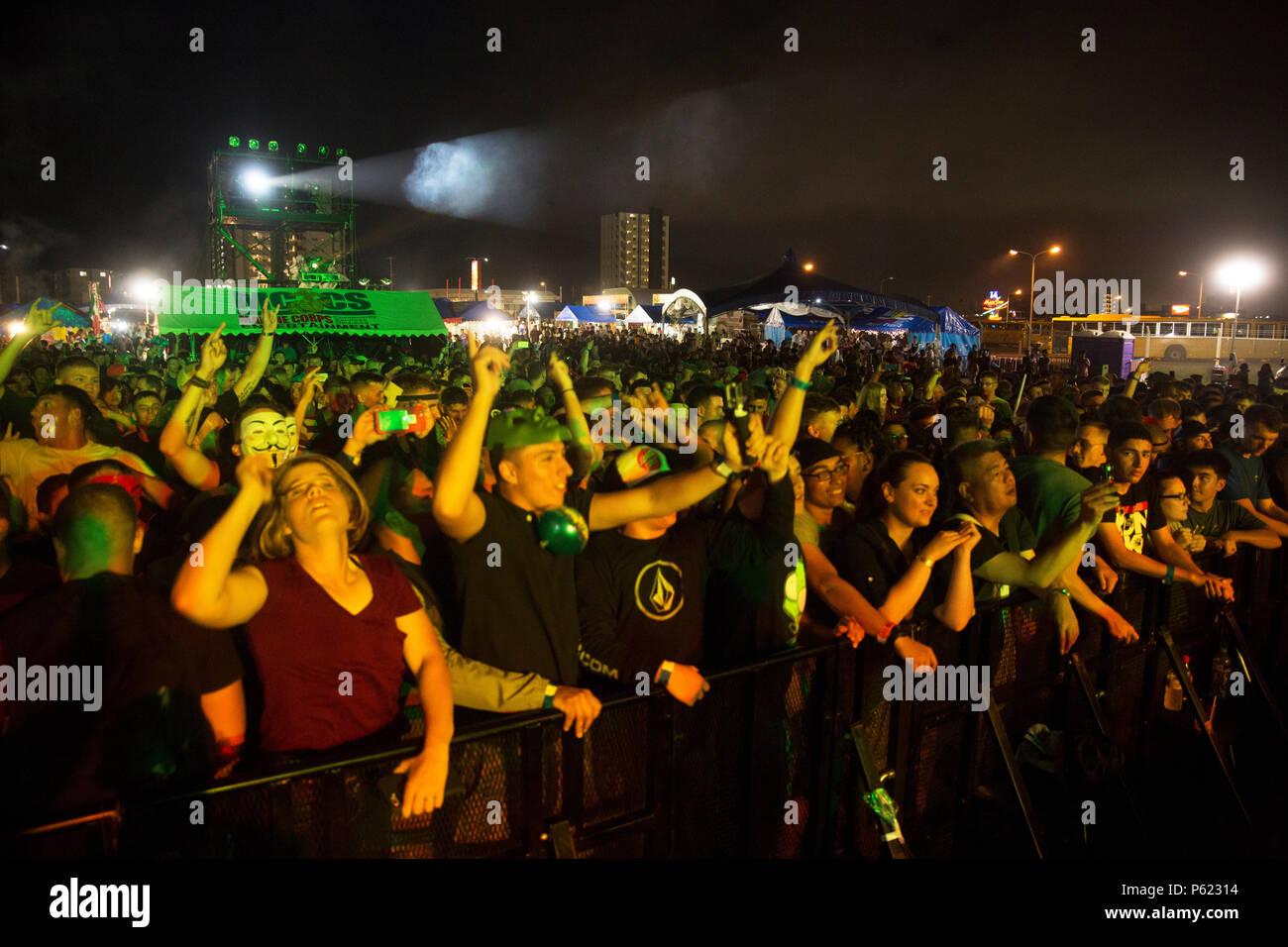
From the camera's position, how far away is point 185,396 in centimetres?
406

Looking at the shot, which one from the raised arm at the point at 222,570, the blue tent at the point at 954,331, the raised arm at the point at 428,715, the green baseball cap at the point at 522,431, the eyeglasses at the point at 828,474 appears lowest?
the raised arm at the point at 428,715

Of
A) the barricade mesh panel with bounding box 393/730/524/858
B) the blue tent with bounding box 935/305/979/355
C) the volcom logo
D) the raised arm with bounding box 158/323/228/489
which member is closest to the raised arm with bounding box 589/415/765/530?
the volcom logo

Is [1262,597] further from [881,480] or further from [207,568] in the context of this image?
[207,568]

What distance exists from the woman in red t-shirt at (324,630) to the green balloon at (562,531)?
0.48 meters

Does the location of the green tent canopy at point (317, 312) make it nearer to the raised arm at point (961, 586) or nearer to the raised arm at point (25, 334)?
the raised arm at point (25, 334)

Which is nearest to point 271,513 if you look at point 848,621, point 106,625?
point 106,625

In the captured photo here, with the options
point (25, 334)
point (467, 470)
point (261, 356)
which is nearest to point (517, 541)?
point (467, 470)

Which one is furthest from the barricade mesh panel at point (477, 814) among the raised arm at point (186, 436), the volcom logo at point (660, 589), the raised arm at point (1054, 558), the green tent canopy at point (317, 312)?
the green tent canopy at point (317, 312)

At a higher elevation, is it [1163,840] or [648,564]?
[648,564]

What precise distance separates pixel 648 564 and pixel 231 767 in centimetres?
144

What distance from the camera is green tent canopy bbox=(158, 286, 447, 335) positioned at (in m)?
18.5

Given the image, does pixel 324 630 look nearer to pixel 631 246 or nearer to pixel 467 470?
pixel 467 470

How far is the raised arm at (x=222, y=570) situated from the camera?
6.79ft

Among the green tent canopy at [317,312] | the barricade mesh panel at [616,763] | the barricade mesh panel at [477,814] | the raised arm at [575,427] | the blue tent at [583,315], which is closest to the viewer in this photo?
the barricade mesh panel at [477,814]
